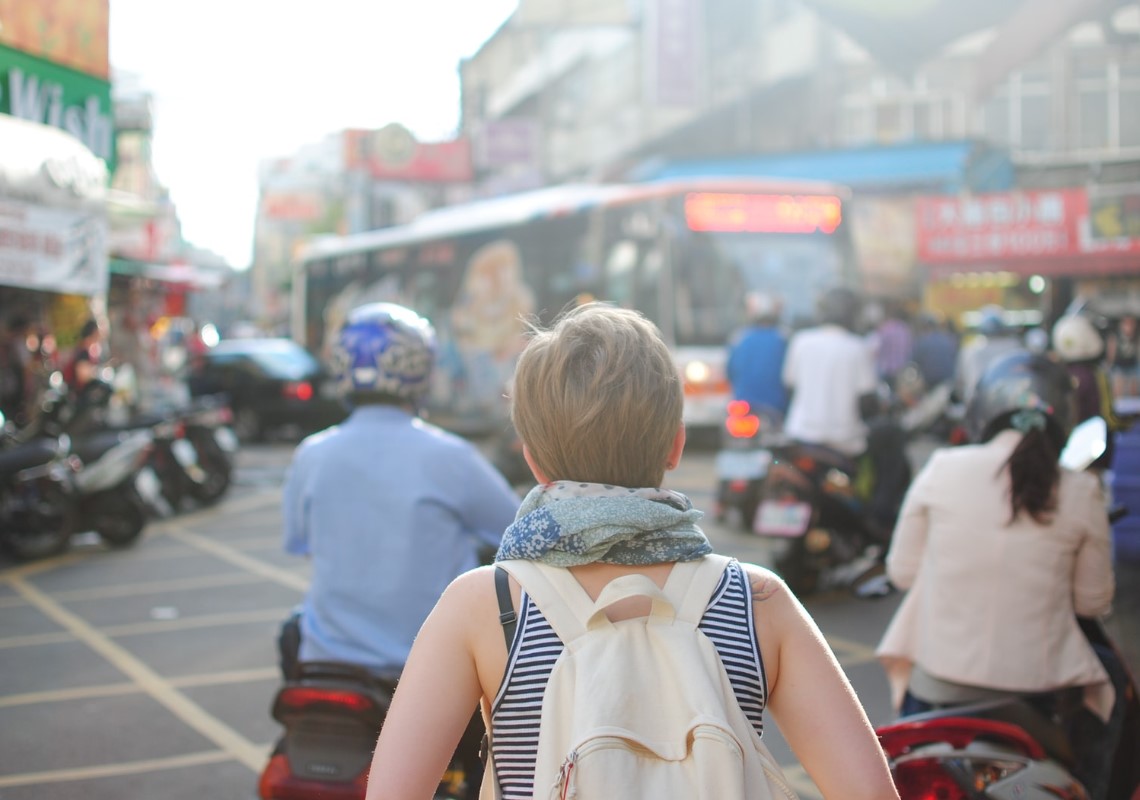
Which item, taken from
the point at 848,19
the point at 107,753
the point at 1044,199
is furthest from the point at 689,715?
the point at 1044,199

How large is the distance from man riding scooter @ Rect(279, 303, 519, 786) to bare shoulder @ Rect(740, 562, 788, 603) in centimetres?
161

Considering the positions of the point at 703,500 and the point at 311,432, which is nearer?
the point at 703,500

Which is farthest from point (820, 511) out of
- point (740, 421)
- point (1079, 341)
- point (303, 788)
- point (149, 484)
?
point (149, 484)

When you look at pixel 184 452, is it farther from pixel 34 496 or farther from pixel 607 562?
pixel 607 562

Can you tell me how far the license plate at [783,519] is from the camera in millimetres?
7793

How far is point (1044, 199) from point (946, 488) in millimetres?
21377

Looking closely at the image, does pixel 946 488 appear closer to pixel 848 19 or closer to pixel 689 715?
pixel 689 715

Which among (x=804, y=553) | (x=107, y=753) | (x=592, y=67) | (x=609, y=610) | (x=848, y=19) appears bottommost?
(x=107, y=753)

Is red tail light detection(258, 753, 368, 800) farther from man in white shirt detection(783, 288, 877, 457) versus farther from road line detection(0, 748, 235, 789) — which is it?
man in white shirt detection(783, 288, 877, 457)

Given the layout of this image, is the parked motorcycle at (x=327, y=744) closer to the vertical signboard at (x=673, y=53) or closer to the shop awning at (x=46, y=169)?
the shop awning at (x=46, y=169)

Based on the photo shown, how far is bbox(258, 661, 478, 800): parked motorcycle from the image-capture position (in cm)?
318

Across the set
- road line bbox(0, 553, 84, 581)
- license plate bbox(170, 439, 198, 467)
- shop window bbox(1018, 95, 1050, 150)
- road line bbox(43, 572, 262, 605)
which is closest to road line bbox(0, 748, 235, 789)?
road line bbox(43, 572, 262, 605)

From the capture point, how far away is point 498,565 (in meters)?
1.93

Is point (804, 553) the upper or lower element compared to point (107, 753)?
upper
